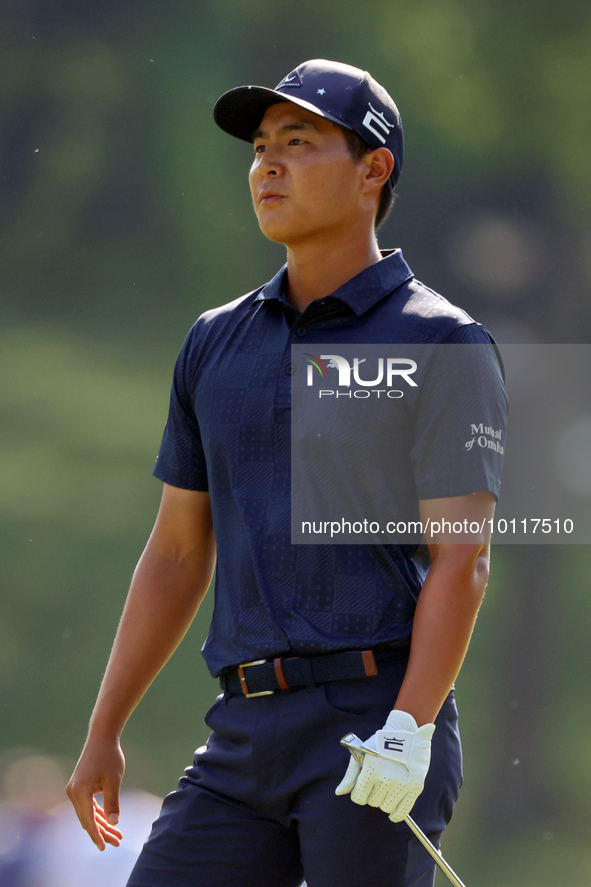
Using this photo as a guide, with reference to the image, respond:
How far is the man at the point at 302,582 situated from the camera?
135cm

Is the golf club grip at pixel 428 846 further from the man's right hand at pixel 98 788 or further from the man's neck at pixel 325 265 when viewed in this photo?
the man's neck at pixel 325 265

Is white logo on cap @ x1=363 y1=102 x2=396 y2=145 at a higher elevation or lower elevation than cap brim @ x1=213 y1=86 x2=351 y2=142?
lower

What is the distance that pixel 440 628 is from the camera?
4.42 feet

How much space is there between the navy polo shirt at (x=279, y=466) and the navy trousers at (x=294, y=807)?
72mm

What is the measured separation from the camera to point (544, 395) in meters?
3.20

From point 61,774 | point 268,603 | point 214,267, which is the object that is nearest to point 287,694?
point 268,603

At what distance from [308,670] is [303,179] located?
2.49 ft

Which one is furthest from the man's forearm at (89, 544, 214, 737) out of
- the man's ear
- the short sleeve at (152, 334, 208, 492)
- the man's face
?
the man's ear

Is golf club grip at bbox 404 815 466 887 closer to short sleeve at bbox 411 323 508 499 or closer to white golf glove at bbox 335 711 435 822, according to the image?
white golf glove at bbox 335 711 435 822

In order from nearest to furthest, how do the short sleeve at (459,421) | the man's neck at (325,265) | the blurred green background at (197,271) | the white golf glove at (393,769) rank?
1. the white golf glove at (393,769)
2. the short sleeve at (459,421)
3. the man's neck at (325,265)
4. the blurred green background at (197,271)

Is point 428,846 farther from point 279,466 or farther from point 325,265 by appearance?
point 325,265

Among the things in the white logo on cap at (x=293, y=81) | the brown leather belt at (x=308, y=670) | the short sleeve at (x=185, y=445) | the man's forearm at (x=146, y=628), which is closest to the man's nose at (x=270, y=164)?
the white logo on cap at (x=293, y=81)

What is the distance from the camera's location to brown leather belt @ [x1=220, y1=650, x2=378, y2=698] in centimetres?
138

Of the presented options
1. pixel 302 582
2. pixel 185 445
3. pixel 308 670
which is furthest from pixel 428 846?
pixel 185 445
